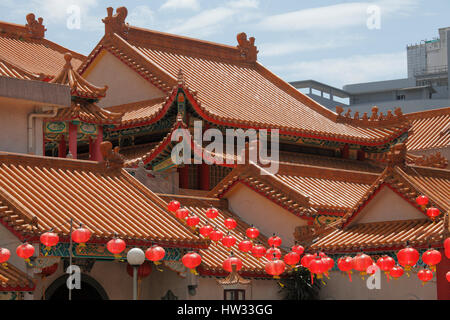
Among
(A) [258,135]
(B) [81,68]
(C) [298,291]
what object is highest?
(B) [81,68]

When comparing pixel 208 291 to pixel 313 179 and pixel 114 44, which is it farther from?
pixel 114 44

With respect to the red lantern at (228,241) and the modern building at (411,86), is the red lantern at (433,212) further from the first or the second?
the modern building at (411,86)

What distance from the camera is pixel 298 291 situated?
25219 millimetres

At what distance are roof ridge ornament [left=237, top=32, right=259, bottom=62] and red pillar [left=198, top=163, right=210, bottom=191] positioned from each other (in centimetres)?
966

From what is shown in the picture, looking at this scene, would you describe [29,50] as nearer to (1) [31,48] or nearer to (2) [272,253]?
(1) [31,48]

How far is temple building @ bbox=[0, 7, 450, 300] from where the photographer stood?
21.6 metres

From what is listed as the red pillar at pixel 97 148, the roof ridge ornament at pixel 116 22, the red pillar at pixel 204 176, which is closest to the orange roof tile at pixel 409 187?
the red pillar at pixel 204 176

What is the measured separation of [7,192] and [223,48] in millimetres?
18587

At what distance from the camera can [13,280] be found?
19.5 metres

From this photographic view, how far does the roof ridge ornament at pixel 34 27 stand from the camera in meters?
41.6

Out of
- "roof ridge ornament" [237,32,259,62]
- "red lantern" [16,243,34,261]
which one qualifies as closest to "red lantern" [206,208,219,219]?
"red lantern" [16,243,34,261]

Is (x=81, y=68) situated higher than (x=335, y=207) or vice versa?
(x=81, y=68)

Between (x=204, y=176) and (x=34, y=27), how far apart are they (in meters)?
14.9
